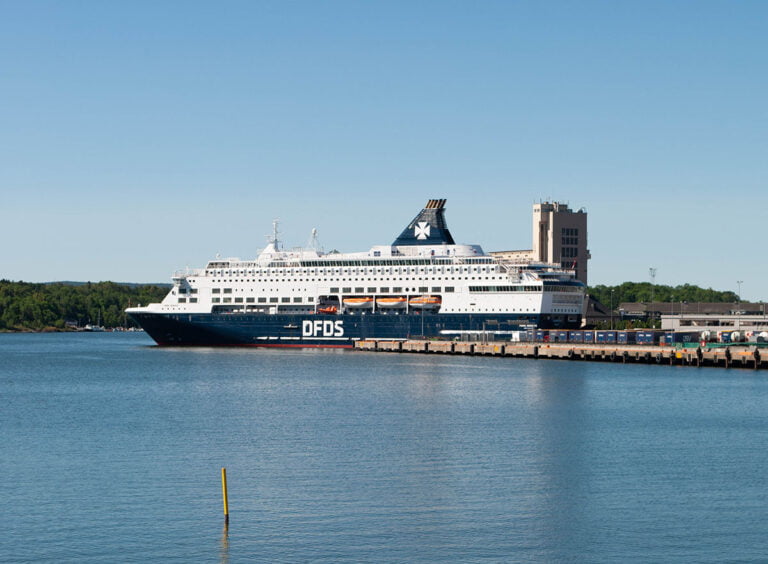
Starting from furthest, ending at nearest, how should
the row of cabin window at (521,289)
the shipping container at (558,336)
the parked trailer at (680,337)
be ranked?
the row of cabin window at (521,289)
the shipping container at (558,336)
the parked trailer at (680,337)

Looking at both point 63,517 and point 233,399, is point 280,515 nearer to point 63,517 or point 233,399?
point 63,517

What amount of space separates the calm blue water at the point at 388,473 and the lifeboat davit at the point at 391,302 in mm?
34690

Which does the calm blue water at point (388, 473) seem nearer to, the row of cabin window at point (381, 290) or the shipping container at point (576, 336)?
the shipping container at point (576, 336)

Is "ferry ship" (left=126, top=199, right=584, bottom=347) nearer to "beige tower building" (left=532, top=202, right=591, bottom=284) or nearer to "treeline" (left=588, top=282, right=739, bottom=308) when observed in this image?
"beige tower building" (left=532, top=202, right=591, bottom=284)

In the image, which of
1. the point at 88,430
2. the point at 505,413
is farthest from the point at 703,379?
the point at 88,430

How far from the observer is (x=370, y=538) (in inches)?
938

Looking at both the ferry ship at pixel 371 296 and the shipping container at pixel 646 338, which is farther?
the ferry ship at pixel 371 296

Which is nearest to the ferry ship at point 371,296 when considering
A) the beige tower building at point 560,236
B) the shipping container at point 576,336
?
the shipping container at point 576,336

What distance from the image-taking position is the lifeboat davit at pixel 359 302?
304 ft

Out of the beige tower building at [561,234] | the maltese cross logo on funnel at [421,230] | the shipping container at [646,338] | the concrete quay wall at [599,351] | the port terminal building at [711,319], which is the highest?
the beige tower building at [561,234]

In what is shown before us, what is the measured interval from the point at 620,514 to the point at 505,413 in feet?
60.3

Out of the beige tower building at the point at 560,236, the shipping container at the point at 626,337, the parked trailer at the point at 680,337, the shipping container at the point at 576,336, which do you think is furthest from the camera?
the beige tower building at the point at 560,236

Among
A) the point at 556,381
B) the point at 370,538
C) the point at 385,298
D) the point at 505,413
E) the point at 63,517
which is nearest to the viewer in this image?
the point at 370,538

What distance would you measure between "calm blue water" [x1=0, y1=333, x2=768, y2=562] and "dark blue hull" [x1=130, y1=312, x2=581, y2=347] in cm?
3224
